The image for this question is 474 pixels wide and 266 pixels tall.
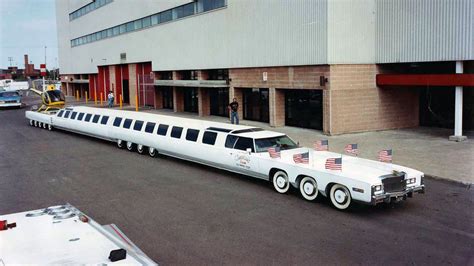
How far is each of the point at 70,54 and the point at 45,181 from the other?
177ft

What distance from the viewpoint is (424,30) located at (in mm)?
20359

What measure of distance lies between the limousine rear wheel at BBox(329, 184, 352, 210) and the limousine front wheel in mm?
1465

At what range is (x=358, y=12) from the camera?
22.2 m

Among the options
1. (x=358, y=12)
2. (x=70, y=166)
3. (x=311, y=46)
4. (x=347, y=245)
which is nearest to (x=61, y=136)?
(x=70, y=166)

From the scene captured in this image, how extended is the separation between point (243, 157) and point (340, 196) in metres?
3.49

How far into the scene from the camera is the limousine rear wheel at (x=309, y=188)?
11000 mm

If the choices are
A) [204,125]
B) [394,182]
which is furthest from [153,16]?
[394,182]

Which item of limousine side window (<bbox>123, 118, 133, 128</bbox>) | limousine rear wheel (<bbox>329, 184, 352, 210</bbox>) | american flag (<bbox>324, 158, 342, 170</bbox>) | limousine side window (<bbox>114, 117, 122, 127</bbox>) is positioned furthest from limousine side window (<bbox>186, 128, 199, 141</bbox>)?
limousine rear wheel (<bbox>329, 184, 352, 210</bbox>)

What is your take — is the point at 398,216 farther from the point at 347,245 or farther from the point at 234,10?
the point at 234,10

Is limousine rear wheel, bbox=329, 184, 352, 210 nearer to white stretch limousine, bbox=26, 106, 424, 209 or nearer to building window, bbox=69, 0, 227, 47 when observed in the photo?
white stretch limousine, bbox=26, 106, 424, 209

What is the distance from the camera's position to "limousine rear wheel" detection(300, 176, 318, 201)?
36.1 ft

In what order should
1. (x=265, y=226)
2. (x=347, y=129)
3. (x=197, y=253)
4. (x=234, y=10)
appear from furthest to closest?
(x=234, y=10) < (x=347, y=129) < (x=265, y=226) < (x=197, y=253)

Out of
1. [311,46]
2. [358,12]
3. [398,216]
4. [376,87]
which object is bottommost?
[398,216]

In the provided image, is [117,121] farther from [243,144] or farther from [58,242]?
[58,242]
